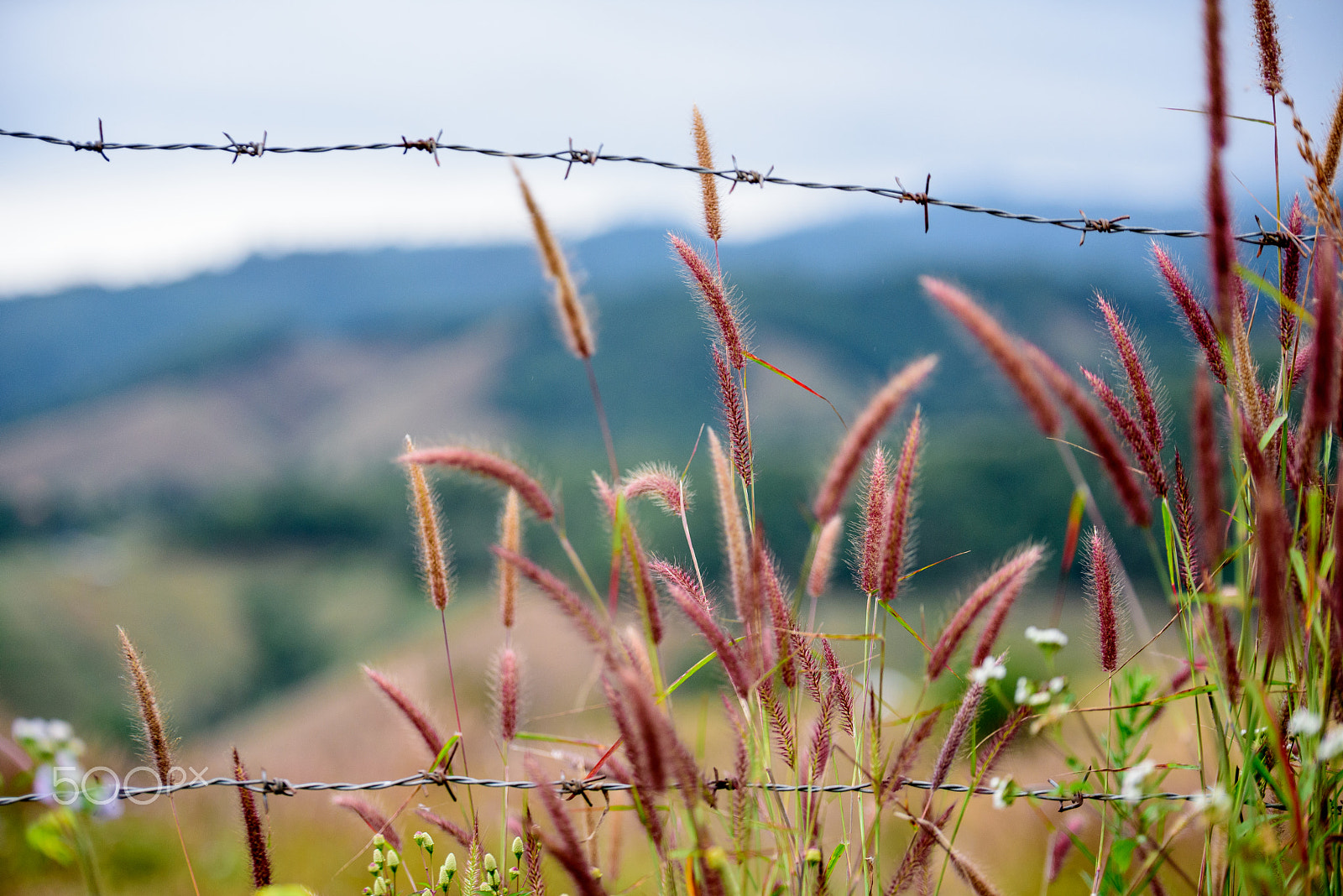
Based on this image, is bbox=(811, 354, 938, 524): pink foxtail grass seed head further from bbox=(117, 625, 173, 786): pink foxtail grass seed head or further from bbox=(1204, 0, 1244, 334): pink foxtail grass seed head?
bbox=(117, 625, 173, 786): pink foxtail grass seed head

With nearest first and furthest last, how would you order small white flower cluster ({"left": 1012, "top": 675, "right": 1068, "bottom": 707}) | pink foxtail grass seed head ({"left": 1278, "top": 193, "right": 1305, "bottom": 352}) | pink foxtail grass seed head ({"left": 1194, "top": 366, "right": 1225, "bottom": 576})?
pink foxtail grass seed head ({"left": 1194, "top": 366, "right": 1225, "bottom": 576}) → small white flower cluster ({"left": 1012, "top": 675, "right": 1068, "bottom": 707}) → pink foxtail grass seed head ({"left": 1278, "top": 193, "right": 1305, "bottom": 352})

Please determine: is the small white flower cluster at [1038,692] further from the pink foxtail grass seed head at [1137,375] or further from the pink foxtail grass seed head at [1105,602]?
the pink foxtail grass seed head at [1137,375]

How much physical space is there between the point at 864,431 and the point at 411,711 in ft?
3.52

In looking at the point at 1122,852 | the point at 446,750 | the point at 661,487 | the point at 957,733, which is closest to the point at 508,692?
the point at 446,750

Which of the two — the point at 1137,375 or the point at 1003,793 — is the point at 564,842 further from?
the point at 1137,375

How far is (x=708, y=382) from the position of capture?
1.61m

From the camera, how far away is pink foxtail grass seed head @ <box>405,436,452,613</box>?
1561 millimetres

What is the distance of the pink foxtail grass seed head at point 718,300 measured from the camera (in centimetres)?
161

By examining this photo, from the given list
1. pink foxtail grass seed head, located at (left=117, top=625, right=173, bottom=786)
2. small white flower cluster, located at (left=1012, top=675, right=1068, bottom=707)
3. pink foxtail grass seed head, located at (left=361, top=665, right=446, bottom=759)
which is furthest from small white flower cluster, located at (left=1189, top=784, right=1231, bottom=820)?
pink foxtail grass seed head, located at (left=117, top=625, right=173, bottom=786)

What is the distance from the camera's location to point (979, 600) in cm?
130

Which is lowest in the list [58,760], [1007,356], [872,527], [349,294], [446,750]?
[349,294]

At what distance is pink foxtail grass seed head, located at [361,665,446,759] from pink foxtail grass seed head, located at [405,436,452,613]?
178 mm

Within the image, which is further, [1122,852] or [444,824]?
[444,824]

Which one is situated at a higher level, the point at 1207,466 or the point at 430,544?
the point at 1207,466
